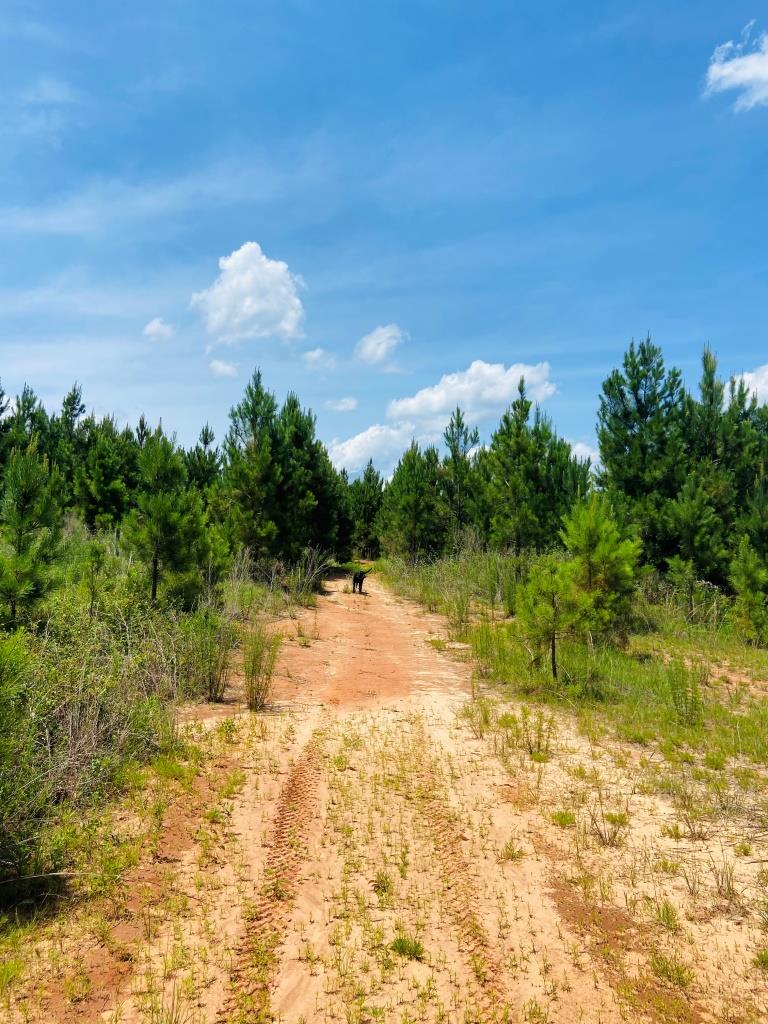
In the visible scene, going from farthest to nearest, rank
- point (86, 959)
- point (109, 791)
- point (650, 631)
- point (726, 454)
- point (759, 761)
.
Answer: point (726, 454) → point (650, 631) → point (759, 761) → point (109, 791) → point (86, 959)

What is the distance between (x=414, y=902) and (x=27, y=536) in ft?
19.2

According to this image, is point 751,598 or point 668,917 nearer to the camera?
point 668,917

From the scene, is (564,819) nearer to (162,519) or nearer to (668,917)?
(668,917)

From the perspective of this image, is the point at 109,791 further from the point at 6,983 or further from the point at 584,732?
the point at 584,732

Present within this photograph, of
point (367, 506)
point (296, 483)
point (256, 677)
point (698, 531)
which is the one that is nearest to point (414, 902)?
point (256, 677)

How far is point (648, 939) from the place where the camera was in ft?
10.9

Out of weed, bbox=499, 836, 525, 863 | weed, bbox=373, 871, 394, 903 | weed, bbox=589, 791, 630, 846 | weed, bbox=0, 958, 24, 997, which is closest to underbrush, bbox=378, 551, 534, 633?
weed, bbox=589, 791, 630, 846

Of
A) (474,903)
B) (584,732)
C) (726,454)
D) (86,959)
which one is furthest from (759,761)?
(726,454)

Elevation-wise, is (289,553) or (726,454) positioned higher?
(726,454)

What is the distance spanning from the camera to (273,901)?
11.8 feet

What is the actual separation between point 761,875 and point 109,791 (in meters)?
4.86

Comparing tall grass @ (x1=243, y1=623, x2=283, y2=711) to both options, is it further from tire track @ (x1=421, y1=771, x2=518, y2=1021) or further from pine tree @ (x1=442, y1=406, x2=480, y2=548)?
pine tree @ (x1=442, y1=406, x2=480, y2=548)

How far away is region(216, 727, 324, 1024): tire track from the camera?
281cm

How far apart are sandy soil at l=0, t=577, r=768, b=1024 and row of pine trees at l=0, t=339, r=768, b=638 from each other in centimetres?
496
